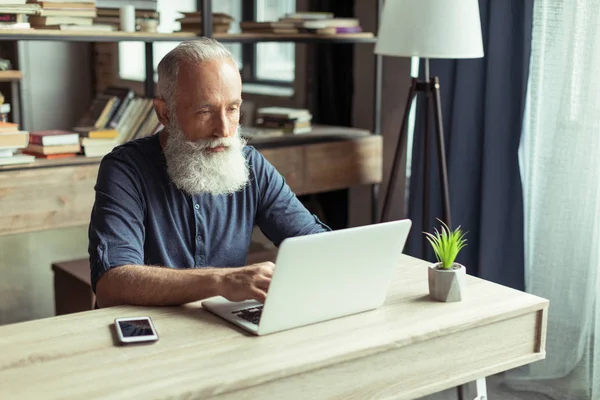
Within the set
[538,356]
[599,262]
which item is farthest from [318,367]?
[599,262]

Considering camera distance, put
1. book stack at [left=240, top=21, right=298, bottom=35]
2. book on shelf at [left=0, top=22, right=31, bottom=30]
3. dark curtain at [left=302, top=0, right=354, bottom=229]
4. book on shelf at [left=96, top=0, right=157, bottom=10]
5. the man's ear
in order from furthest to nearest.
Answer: book on shelf at [left=96, top=0, right=157, bottom=10], dark curtain at [left=302, top=0, right=354, bottom=229], book stack at [left=240, top=21, right=298, bottom=35], book on shelf at [left=0, top=22, right=31, bottom=30], the man's ear

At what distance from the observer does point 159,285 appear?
1.77 metres

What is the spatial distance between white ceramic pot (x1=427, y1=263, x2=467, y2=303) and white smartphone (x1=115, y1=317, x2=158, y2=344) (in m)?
0.63

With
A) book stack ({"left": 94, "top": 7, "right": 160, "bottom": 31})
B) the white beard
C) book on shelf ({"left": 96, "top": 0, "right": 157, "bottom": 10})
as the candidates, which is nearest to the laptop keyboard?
the white beard

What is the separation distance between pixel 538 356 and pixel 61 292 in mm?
2233

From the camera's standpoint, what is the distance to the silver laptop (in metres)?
1.54

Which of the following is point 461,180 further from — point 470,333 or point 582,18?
point 470,333

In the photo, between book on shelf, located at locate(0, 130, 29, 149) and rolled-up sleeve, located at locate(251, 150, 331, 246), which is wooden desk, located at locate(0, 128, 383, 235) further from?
rolled-up sleeve, located at locate(251, 150, 331, 246)

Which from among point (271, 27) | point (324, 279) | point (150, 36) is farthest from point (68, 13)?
point (324, 279)

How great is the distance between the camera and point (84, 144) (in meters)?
3.18

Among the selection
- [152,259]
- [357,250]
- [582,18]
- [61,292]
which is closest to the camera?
[357,250]

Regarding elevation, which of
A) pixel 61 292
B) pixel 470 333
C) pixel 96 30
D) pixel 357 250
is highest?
pixel 96 30

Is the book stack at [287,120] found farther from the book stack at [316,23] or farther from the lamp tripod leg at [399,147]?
the lamp tripod leg at [399,147]

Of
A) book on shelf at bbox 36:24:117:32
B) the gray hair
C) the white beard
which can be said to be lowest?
the white beard
